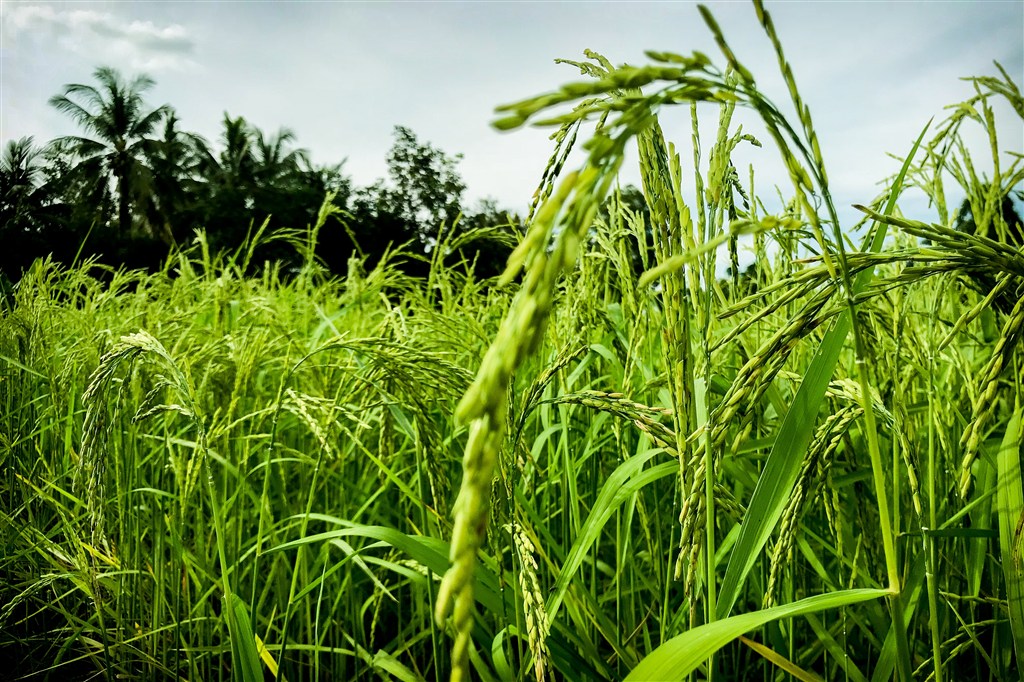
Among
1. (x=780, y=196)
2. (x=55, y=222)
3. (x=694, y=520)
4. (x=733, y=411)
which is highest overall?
(x=55, y=222)

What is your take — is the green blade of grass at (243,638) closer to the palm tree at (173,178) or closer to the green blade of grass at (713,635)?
the green blade of grass at (713,635)

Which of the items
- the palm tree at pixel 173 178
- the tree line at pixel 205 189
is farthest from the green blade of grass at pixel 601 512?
the palm tree at pixel 173 178

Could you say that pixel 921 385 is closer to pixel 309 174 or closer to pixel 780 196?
pixel 780 196

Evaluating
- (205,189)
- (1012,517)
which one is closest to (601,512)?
(1012,517)

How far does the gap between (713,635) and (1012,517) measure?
0.63 meters

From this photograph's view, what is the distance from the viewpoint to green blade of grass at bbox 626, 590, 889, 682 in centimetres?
66

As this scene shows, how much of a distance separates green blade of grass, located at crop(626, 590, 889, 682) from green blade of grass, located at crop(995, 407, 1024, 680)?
37 centimetres

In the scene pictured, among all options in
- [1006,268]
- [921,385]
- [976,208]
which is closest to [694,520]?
[1006,268]

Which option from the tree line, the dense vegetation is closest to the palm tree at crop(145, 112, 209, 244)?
the tree line

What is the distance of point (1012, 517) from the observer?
38.8 inches

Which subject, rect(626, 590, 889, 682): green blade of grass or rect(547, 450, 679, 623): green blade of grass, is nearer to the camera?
rect(626, 590, 889, 682): green blade of grass

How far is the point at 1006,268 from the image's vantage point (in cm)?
60

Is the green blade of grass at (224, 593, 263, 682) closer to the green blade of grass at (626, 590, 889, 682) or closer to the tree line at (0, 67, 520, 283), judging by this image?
the green blade of grass at (626, 590, 889, 682)

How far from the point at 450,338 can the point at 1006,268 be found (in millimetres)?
1478
